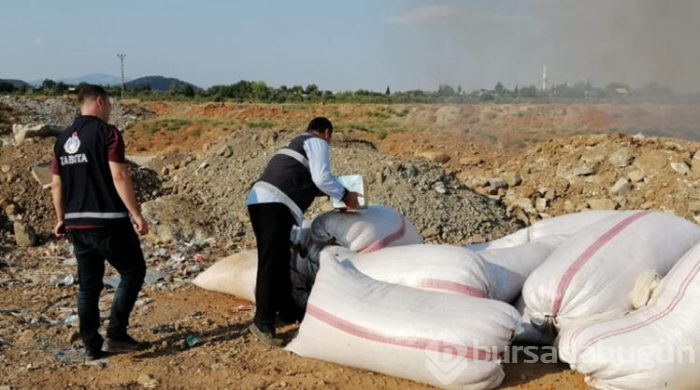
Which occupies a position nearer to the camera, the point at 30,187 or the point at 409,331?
the point at 409,331

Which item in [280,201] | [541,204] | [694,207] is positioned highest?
[280,201]

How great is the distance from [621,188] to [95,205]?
6989 mm

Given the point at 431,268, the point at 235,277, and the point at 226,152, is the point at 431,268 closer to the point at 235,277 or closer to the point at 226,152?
the point at 235,277

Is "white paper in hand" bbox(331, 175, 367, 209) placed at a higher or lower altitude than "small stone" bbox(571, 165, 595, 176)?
higher

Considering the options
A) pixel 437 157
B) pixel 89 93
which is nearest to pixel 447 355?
pixel 89 93

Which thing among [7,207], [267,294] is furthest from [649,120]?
[267,294]

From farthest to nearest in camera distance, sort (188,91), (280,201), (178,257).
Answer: (188,91), (178,257), (280,201)

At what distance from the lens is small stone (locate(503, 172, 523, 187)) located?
9629 millimetres

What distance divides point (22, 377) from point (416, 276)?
6.60ft

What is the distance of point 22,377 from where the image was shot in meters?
3.51

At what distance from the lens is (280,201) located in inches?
151

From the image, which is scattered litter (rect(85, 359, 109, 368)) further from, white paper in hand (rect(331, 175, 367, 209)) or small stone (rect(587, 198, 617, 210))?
small stone (rect(587, 198, 617, 210))

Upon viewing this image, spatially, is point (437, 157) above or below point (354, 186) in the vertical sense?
below

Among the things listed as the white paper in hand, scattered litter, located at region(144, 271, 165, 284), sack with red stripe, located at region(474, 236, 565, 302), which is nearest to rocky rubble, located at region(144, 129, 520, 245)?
scattered litter, located at region(144, 271, 165, 284)
